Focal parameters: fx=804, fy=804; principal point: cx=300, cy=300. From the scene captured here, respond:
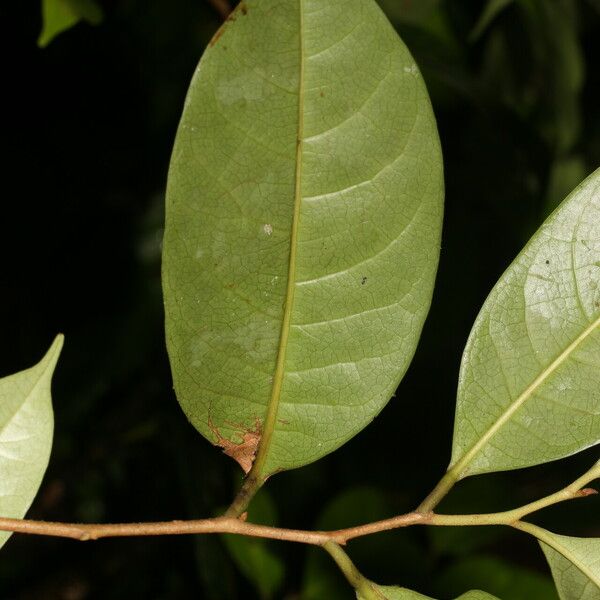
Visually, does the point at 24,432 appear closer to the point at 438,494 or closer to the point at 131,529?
the point at 131,529

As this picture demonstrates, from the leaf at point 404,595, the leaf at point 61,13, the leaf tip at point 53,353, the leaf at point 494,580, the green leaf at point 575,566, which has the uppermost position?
the leaf at point 61,13

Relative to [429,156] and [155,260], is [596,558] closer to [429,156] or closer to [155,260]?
[429,156]

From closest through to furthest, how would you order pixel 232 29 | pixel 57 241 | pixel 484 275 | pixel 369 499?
pixel 232 29 → pixel 369 499 → pixel 484 275 → pixel 57 241

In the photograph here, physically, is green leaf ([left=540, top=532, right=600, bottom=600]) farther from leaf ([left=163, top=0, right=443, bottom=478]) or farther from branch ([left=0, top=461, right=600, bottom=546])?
leaf ([left=163, top=0, right=443, bottom=478])

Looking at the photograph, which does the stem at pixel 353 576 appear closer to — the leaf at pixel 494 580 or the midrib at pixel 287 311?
the midrib at pixel 287 311

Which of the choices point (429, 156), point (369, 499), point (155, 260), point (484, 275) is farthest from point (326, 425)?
point (155, 260)

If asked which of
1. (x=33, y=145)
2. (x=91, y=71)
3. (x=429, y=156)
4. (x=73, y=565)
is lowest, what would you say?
(x=73, y=565)

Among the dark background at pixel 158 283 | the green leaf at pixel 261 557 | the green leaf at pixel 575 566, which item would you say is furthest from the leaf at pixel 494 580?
the green leaf at pixel 575 566
